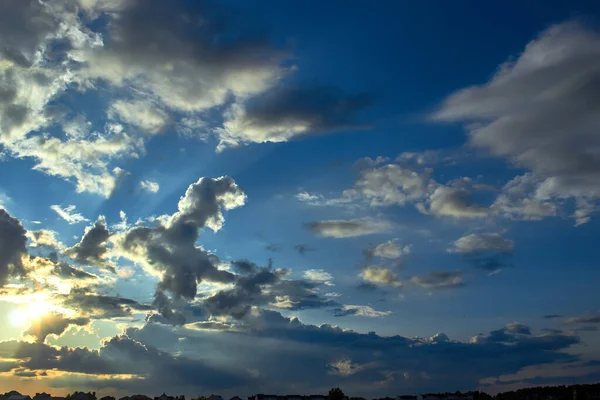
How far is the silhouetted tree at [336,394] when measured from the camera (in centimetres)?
19488

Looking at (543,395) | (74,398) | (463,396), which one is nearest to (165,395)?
(74,398)

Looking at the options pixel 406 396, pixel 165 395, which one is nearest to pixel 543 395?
pixel 406 396

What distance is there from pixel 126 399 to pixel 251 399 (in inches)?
1622

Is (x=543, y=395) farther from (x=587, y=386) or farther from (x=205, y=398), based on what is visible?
(x=205, y=398)

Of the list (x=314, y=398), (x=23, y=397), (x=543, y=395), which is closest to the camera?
(x=23, y=397)

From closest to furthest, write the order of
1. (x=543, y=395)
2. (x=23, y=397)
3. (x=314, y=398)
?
(x=23, y=397) → (x=543, y=395) → (x=314, y=398)

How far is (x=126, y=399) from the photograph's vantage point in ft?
569

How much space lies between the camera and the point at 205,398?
181 m

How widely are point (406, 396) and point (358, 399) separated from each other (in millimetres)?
17274

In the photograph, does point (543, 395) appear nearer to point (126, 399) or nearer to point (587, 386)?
point (587, 386)

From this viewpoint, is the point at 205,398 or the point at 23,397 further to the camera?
the point at 205,398

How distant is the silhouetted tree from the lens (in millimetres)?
194875

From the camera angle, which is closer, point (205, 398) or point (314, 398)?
point (205, 398)

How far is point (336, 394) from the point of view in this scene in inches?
7726
